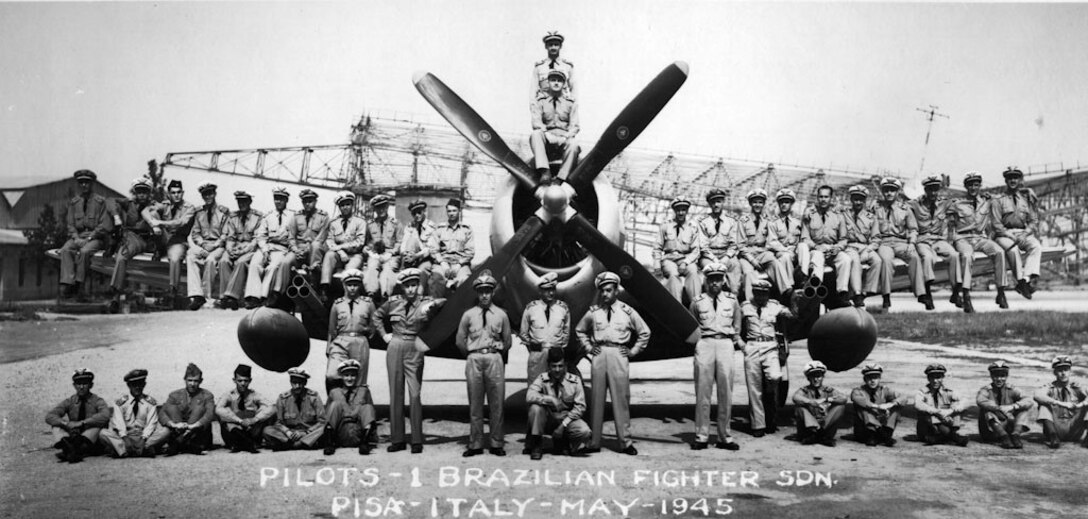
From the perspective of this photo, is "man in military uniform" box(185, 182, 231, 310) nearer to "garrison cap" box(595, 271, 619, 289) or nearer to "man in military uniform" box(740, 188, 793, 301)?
"garrison cap" box(595, 271, 619, 289)

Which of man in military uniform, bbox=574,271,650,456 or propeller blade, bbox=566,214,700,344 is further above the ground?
propeller blade, bbox=566,214,700,344

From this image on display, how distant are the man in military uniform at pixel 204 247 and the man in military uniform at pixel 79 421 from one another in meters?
1.47

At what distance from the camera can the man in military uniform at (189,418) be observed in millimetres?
8195

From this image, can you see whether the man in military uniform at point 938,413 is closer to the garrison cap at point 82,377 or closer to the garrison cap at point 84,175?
the garrison cap at point 82,377

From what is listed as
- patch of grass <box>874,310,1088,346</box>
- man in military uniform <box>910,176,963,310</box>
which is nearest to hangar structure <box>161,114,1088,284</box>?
patch of grass <box>874,310,1088,346</box>

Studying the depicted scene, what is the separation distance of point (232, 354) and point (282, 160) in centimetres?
2593

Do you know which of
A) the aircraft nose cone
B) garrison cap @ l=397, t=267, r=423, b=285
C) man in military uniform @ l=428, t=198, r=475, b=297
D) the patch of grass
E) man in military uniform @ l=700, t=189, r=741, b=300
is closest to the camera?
the aircraft nose cone

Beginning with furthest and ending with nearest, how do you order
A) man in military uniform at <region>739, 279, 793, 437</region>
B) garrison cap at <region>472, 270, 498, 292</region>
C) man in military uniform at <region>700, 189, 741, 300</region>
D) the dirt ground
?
man in military uniform at <region>700, 189, 741, 300</region> < man in military uniform at <region>739, 279, 793, 437</region> < garrison cap at <region>472, 270, 498, 292</region> < the dirt ground

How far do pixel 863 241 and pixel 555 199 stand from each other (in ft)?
14.0

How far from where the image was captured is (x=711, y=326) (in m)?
8.84

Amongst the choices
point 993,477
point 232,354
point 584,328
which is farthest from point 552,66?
point 232,354

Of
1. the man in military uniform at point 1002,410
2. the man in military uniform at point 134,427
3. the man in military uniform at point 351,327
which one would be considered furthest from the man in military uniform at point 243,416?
the man in military uniform at point 1002,410

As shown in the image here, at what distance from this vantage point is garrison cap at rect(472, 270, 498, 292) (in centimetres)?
841

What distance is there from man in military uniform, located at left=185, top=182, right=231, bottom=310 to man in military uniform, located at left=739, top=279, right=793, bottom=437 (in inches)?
253
